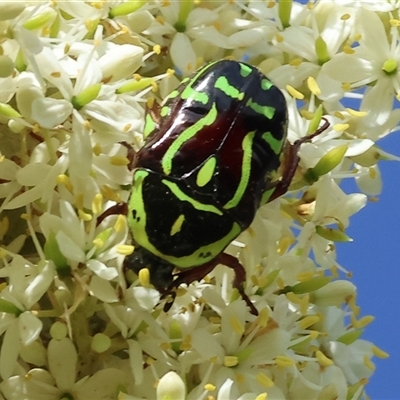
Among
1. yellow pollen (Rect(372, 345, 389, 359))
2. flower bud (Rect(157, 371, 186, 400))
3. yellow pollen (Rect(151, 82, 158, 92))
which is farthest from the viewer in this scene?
yellow pollen (Rect(372, 345, 389, 359))

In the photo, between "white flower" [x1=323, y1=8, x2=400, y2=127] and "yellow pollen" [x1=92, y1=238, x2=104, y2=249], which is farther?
"white flower" [x1=323, y1=8, x2=400, y2=127]

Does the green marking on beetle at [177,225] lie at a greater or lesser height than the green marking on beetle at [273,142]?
lesser

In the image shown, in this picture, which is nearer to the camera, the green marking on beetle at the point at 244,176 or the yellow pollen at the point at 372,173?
the green marking on beetle at the point at 244,176

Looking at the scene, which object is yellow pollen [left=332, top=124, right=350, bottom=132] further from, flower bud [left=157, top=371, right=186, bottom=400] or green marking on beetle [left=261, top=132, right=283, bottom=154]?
flower bud [left=157, top=371, right=186, bottom=400]

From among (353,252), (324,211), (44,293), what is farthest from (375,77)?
(353,252)

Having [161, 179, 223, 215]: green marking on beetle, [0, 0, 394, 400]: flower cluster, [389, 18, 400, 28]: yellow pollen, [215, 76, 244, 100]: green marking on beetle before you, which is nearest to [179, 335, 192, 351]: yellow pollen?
[0, 0, 394, 400]: flower cluster

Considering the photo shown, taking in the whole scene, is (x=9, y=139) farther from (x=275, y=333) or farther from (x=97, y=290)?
(x=275, y=333)

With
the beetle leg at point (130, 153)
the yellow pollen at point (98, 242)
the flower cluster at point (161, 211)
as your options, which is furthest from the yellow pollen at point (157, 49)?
the yellow pollen at point (98, 242)

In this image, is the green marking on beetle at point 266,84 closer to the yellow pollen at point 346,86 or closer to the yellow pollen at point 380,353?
the yellow pollen at point 346,86

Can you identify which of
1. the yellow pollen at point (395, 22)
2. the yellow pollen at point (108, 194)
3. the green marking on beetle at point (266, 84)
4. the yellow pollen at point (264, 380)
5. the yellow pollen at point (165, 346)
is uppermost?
the yellow pollen at point (395, 22)
